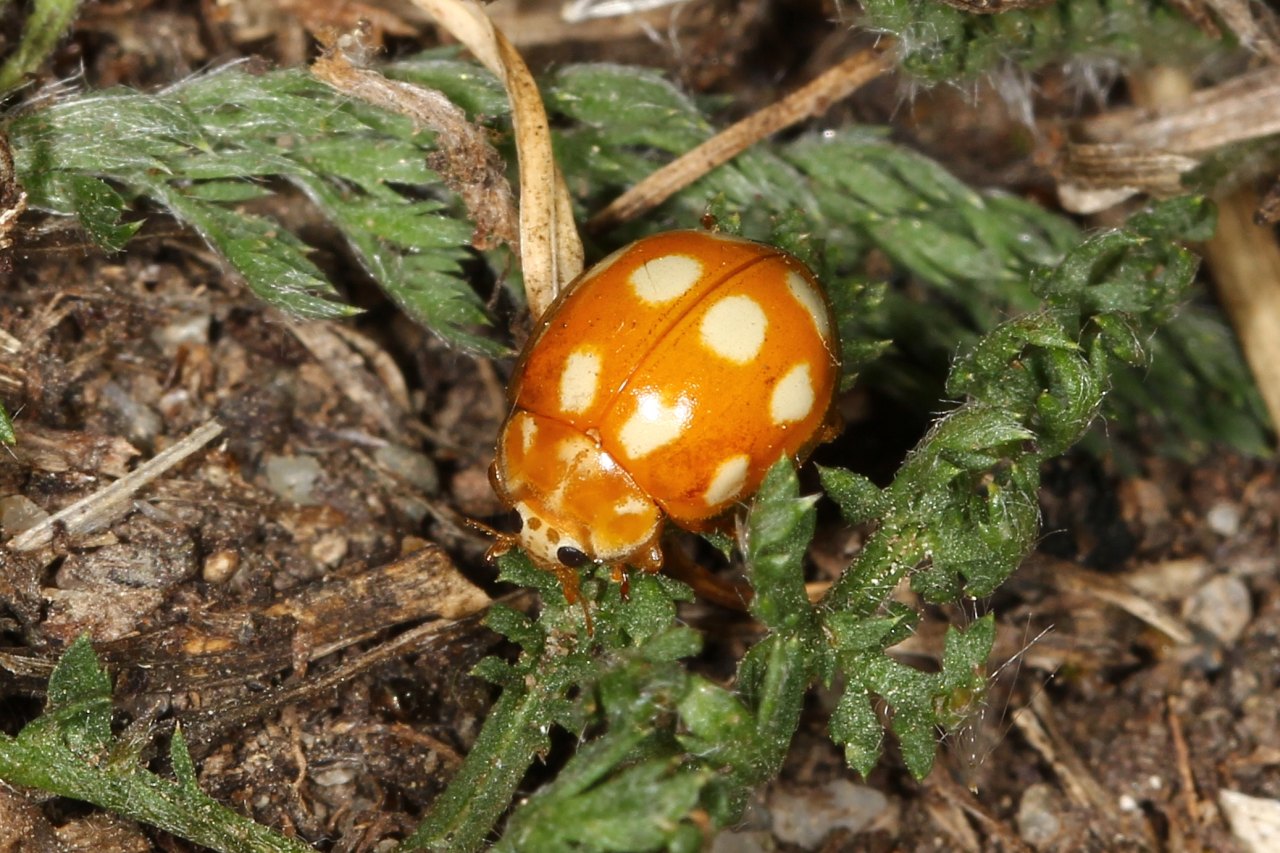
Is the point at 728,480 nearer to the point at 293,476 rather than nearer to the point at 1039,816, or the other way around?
the point at 293,476

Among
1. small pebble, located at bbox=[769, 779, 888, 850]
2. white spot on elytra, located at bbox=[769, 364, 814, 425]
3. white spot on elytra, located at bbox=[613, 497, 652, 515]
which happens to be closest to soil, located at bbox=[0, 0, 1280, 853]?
small pebble, located at bbox=[769, 779, 888, 850]

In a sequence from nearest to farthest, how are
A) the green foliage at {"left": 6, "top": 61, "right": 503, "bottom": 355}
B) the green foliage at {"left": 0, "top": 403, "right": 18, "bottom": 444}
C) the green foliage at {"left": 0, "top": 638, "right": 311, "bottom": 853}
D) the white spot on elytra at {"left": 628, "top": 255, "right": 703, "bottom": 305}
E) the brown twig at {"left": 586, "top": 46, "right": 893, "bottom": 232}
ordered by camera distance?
the green foliage at {"left": 0, "top": 638, "right": 311, "bottom": 853}
the green foliage at {"left": 0, "top": 403, "right": 18, "bottom": 444}
the white spot on elytra at {"left": 628, "top": 255, "right": 703, "bottom": 305}
the green foliage at {"left": 6, "top": 61, "right": 503, "bottom": 355}
the brown twig at {"left": 586, "top": 46, "right": 893, "bottom": 232}

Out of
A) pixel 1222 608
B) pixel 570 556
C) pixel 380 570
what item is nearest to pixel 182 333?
pixel 380 570

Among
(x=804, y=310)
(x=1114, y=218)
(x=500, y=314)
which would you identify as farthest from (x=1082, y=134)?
(x=500, y=314)

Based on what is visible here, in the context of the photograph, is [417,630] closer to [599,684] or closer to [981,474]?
[599,684]

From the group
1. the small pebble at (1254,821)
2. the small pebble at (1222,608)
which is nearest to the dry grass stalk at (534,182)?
the small pebble at (1222,608)

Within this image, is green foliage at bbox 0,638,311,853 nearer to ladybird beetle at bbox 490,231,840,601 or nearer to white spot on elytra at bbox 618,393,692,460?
ladybird beetle at bbox 490,231,840,601
